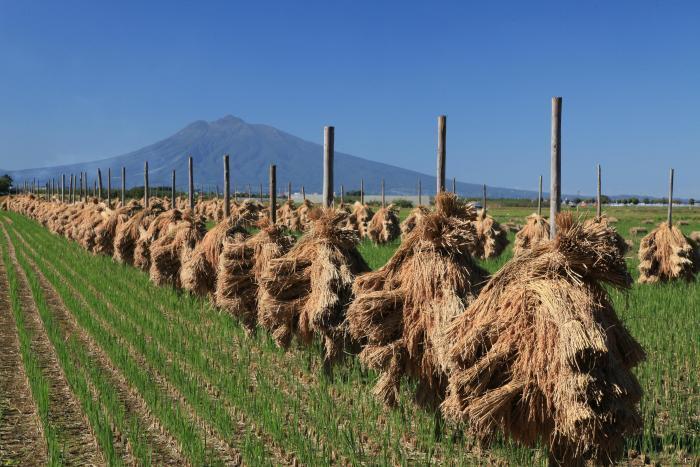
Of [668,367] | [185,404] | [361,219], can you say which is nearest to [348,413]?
[185,404]

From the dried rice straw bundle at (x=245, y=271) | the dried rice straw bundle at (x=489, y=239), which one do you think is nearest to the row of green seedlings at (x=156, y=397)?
the dried rice straw bundle at (x=245, y=271)

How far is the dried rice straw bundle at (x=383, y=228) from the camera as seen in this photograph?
32.5 meters

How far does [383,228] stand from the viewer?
107 ft

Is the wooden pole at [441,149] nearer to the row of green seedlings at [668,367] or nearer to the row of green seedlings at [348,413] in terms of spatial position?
the row of green seedlings at [668,367]

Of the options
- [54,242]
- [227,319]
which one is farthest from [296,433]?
[54,242]

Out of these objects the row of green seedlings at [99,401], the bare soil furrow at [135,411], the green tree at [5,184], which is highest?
the green tree at [5,184]

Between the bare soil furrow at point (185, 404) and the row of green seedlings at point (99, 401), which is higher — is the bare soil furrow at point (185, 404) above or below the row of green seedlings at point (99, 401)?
below

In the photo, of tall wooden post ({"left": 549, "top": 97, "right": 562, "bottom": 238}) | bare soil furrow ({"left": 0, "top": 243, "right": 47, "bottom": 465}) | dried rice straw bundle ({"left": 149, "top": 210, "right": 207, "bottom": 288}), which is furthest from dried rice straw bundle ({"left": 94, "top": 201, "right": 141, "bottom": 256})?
tall wooden post ({"left": 549, "top": 97, "right": 562, "bottom": 238})

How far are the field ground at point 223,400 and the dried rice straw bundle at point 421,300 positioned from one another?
0.48 metres

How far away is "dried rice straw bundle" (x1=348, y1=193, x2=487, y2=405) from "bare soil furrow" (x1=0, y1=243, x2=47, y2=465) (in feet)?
11.5

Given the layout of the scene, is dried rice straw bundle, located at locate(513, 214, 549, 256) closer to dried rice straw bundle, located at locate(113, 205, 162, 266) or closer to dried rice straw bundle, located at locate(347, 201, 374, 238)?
dried rice straw bundle, located at locate(113, 205, 162, 266)

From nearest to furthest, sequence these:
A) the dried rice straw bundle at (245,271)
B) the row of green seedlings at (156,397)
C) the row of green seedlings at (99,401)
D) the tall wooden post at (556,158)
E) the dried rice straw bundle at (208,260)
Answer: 1. the tall wooden post at (556,158)
2. the row of green seedlings at (156,397)
3. the row of green seedlings at (99,401)
4. the dried rice straw bundle at (245,271)
5. the dried rice straw bundle at (208,260)

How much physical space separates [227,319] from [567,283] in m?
9.28

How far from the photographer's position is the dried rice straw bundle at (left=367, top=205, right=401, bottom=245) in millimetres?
32531
